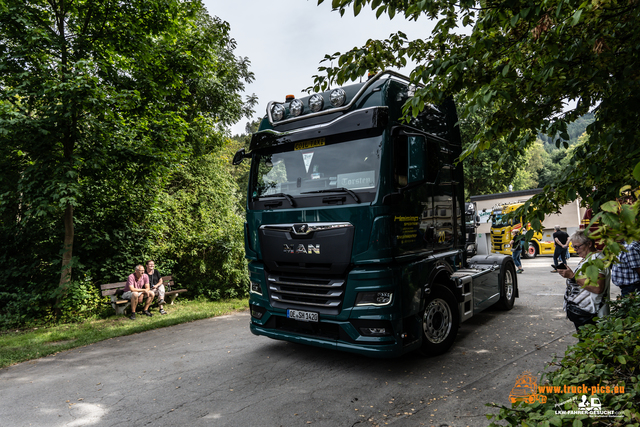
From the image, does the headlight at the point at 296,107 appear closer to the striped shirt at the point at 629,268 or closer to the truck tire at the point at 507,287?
the striped shirt at the point at 629,268

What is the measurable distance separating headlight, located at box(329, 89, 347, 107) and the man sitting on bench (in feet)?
20.7

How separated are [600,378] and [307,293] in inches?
119

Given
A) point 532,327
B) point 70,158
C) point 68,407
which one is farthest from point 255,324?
point 70,158

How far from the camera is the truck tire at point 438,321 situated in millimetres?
4738

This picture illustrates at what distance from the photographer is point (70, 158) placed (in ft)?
24.5

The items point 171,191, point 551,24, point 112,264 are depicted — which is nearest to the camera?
point 551,24

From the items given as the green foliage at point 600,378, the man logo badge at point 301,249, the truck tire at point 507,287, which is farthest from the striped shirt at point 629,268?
the man logo badge at point 301,249

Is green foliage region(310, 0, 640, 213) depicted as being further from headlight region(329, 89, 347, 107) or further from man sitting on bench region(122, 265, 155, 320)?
man sitting on bench region(122, 265, 155, 320)

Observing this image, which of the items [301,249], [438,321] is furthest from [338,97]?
[438,321]

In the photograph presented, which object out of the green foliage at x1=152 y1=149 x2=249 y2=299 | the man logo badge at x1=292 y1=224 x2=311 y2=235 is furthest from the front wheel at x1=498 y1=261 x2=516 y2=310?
the green foliage at x1=152 y1=149 x2=249 y2=299

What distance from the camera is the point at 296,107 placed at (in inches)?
201

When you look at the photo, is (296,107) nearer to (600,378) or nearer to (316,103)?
(316,103)

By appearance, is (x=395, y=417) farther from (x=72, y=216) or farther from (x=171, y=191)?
(x=171, y=191)

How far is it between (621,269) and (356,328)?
3.34 meters
